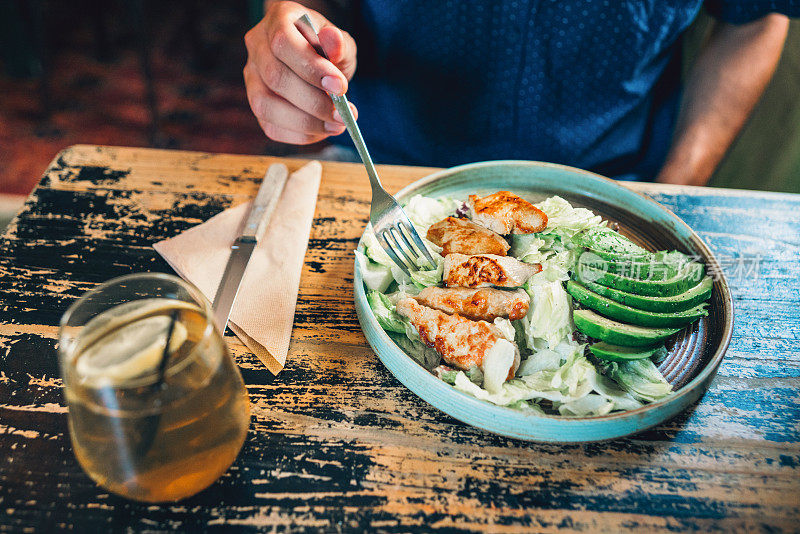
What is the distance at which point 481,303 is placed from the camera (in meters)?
1.10

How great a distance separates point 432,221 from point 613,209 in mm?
495

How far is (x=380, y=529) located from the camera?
832mm

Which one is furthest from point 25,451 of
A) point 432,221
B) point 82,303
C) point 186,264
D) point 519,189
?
point 519,189

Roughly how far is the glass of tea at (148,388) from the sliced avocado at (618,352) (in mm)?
677

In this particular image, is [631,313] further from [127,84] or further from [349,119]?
[127,84]

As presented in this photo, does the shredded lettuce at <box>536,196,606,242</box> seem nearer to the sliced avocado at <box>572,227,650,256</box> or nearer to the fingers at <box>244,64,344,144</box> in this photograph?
the sliced avocado at <box>572,227,650,256</box>

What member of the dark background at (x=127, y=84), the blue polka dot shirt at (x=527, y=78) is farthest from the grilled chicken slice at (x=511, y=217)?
the dark background at (x=127, y=84)

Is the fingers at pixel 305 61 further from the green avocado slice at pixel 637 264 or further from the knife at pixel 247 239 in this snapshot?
the green avocado slice at pixel 637 264

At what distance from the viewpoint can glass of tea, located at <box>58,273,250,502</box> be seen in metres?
0.66

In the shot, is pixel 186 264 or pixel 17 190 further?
pixel 17 190

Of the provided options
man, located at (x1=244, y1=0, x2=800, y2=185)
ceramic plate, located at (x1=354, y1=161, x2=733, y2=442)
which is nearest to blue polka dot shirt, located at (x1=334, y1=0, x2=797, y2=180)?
man, located at (x1=244, y1=0, x2=800, y2=185)

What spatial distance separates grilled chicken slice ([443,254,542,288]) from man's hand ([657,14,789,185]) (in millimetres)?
1158

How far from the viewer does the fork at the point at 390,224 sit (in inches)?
48.6

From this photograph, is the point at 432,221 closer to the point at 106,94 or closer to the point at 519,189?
the point at 519,189
